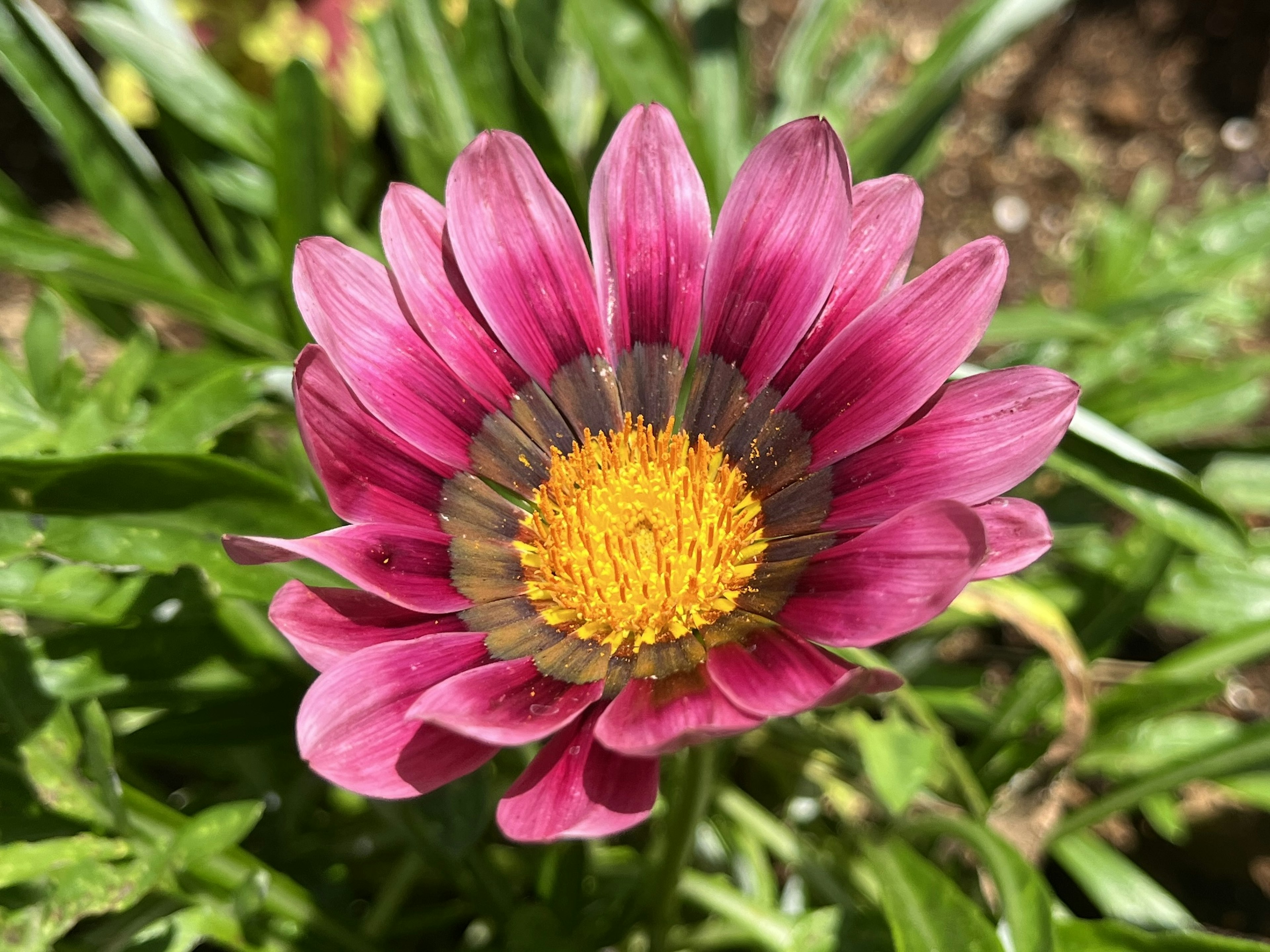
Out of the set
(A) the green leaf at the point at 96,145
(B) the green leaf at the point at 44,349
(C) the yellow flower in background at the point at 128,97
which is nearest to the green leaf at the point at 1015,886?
(B) the green leaf at the point at 44,349

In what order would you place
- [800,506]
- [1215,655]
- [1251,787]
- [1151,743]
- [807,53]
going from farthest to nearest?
1. [807,53]
2. [1151,743]
3. [1251,787]
4. [1215,655]
5. [800,506]

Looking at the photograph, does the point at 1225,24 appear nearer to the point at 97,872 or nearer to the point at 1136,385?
the point at 1136,385

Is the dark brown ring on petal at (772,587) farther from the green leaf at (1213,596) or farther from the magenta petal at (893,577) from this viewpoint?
the green leaf at (1213,596)

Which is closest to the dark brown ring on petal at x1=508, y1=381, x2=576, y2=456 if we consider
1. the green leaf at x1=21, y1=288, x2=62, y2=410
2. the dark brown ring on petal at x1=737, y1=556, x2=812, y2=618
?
the dark brown ring on petal at x1=737, y1=556, x2=812, y2=618

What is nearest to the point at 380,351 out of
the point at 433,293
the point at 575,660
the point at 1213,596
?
the point at 433,293

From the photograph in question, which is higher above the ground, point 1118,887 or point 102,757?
point 102,757

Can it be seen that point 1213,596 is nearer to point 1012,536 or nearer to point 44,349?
point 1012,536

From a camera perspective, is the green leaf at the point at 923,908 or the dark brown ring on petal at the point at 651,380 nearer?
the green leaf at the point at 923,908
